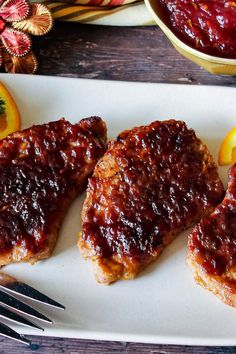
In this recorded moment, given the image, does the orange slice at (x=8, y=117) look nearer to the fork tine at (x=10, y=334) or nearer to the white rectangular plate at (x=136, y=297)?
the white rectangular plate at (x=136, y=297)

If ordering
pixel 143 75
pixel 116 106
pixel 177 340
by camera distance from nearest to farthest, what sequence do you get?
pixel 177 340 < pixel 116 106 < pixel 143 75

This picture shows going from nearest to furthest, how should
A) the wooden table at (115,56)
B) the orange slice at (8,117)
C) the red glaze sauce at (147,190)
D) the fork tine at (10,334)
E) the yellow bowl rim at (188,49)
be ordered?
the fork tine at (10,334) → the red glaze sauce at (147,190) → the yellow bowl rim at (188,49) → the orange slice at (8,117) → the wooden table at (115,56)

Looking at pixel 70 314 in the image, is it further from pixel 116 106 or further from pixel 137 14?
pixel 137 14

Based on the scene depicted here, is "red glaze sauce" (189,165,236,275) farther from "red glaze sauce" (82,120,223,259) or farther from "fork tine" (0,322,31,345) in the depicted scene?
"fork tine" (0,322,31,345)

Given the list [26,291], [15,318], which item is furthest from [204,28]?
[15,318]

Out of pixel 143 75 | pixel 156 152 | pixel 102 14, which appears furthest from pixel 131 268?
pixel 102 14

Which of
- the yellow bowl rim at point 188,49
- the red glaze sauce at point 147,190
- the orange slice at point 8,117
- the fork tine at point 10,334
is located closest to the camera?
the fork tine at point 10,334

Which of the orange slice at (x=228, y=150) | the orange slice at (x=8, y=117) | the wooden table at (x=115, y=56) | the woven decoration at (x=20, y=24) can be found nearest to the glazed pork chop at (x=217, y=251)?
the orange slice at (x=228, y=150)
